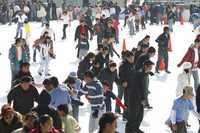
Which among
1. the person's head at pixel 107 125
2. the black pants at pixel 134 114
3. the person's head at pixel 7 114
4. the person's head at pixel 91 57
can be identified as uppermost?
the person's head at pixel 107 125

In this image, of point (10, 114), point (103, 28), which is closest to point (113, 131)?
point (10, 114)

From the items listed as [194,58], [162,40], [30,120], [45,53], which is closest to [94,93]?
[30,120]

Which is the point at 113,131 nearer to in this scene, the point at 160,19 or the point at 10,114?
the point at 10,114

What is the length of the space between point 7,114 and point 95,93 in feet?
9.55

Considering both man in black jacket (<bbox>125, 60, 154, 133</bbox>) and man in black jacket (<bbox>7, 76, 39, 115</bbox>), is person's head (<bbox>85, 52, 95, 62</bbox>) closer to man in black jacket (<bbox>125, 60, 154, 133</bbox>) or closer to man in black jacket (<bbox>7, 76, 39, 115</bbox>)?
man in black jacket (<bbox>125, 60, 154, 133</bbox>)

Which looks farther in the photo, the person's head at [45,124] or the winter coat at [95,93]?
the winter coat at [95,93]

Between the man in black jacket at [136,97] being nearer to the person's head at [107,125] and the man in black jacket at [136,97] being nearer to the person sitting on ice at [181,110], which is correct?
the person sitting on ice at [181,110]

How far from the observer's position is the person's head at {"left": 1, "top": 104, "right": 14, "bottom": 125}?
7.45 metres

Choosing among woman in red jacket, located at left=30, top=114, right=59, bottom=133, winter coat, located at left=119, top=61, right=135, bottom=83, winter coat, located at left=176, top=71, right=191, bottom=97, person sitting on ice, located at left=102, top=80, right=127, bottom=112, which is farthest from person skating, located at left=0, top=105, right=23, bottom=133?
winter coat, located at left=176, top=71, right=191, bottom=97

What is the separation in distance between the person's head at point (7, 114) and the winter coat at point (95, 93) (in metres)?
2.80

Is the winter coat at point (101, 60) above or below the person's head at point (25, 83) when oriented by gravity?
below

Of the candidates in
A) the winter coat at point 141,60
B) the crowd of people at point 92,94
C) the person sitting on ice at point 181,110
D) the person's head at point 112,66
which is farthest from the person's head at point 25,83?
the winter coat at point 141,60

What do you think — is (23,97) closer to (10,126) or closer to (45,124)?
(10,126)

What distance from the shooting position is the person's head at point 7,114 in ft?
24.5
